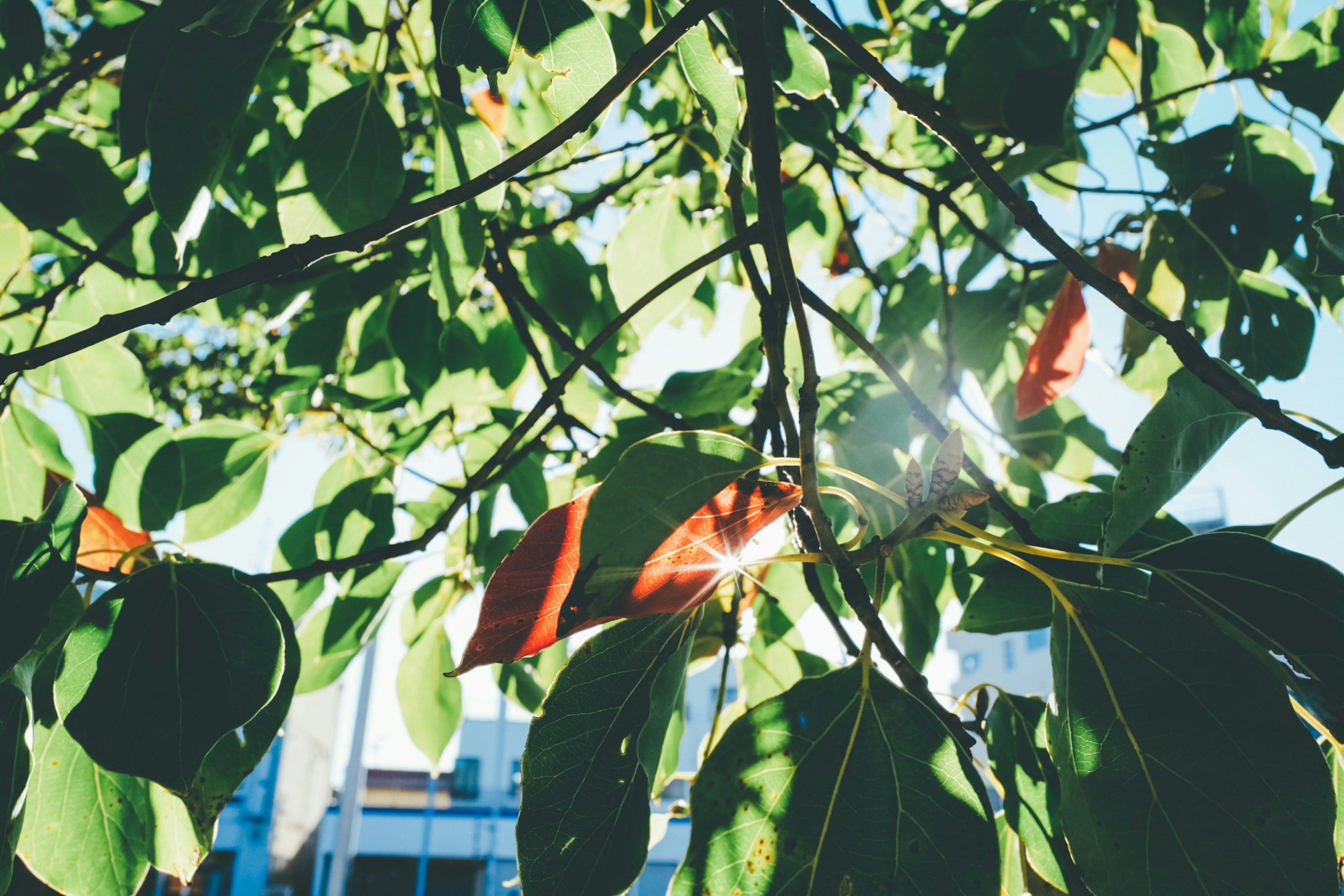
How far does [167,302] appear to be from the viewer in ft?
0.89

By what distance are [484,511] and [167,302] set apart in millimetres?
492

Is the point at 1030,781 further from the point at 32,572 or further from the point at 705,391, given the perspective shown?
the point at 32,572

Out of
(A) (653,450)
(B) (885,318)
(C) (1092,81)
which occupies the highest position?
(C) (1092,81)

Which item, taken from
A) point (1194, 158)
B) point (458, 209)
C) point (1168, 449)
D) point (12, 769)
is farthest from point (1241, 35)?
point (12, 769)

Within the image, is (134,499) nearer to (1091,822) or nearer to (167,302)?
(167,302)

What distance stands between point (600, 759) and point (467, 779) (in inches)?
451

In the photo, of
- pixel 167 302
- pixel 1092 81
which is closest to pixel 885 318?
pixel 1092 81

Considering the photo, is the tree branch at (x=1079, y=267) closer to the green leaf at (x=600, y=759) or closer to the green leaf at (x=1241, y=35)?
the green leaf at (x=600, y=759)

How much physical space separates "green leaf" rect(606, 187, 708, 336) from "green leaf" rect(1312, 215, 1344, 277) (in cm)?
51

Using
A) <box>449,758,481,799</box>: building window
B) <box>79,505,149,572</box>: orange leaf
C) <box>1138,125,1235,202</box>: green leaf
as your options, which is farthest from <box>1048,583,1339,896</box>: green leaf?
<box>449,758,481,799</box>: building window

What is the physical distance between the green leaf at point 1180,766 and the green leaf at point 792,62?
1.16ft

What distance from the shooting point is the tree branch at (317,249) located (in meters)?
0.27

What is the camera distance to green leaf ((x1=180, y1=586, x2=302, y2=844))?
0.45 meters

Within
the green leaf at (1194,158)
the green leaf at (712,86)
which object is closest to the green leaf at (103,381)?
the green leaf at (712,86)
